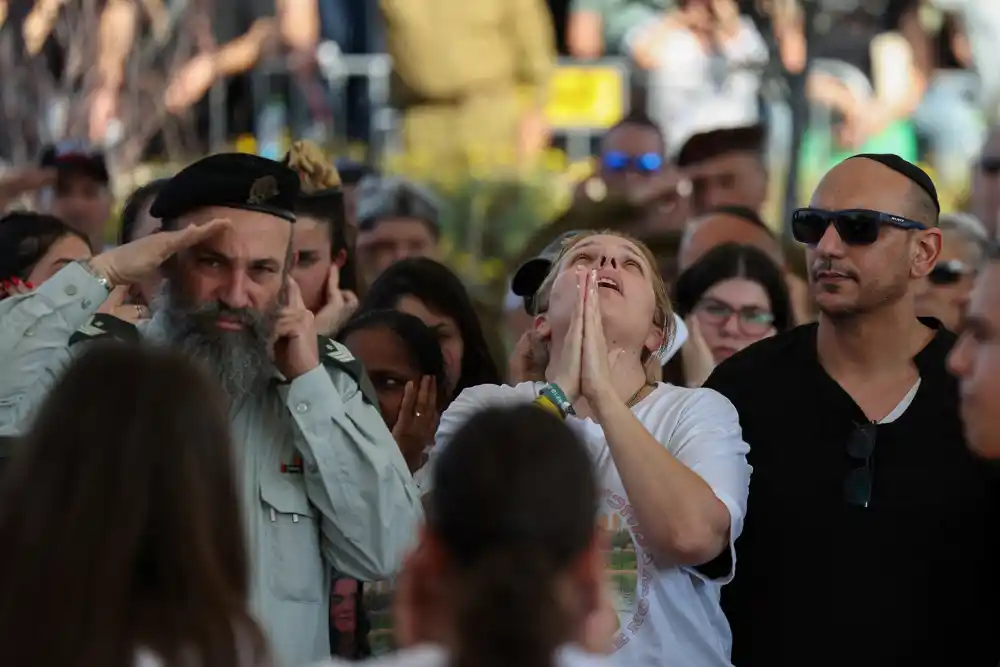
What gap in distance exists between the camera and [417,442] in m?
5.36

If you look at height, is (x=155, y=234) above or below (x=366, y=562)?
above

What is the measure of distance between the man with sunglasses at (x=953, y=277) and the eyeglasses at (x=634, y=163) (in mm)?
1498

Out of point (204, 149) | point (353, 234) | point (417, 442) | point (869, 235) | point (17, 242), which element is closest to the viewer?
point (869, 235)

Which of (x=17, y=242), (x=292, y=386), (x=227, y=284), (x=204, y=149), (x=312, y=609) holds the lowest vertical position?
(x=312, y=609)

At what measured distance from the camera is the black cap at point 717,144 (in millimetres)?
8617

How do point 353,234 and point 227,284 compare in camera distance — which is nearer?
point 227,284

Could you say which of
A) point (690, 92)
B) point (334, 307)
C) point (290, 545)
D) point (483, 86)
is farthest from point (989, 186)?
point (690, 92)

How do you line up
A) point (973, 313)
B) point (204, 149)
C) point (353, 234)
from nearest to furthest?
point (973, 313)
point (353, 234)
point (204, 149)

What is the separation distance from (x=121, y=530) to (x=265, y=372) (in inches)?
65.3

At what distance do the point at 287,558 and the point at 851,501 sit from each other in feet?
4.39

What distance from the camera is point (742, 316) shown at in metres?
6.36

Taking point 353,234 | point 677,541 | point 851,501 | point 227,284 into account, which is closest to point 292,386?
point 227,284

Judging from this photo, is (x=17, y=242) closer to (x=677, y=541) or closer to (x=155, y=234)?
(x=155, y=234)

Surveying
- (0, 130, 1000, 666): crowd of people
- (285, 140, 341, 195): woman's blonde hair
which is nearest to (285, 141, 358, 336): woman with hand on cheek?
(285, 140, 341, 195): woman's blonde hair
